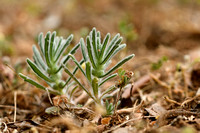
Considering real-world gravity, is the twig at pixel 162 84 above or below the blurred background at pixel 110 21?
below

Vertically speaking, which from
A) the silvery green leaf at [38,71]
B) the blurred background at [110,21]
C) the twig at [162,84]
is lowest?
the twig at [162,84]

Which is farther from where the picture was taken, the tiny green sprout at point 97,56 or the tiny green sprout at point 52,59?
the tiny green sprout at point 52,59

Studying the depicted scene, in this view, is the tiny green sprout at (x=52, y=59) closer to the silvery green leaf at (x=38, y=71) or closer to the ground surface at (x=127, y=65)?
the silvery green leaf at (x=38, y=71)

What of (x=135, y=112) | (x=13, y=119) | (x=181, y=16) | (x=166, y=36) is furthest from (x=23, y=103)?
(x=181, y=16)

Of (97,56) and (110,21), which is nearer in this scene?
(97,56)

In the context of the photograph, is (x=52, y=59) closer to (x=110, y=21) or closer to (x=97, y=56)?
(x=97, y=56)

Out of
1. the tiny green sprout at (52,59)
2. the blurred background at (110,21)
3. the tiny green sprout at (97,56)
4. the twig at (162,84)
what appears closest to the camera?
the tiny green sprout at (97,56)

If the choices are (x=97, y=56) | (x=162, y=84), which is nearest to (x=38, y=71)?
(x=97, y=56)

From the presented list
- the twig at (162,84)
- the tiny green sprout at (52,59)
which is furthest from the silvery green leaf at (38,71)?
the twig at (162,84)
